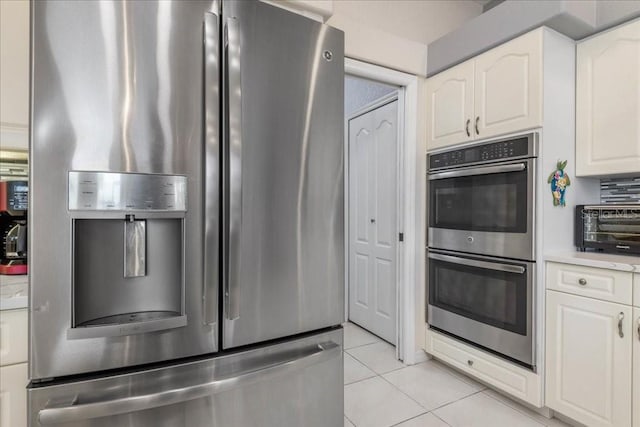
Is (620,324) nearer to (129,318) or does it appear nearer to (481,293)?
(481,293)

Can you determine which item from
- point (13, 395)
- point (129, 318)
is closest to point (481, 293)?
point (129, 318)

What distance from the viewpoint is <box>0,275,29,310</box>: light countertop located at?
96 centimetres

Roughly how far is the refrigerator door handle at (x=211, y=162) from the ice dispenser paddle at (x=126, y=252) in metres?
0.07

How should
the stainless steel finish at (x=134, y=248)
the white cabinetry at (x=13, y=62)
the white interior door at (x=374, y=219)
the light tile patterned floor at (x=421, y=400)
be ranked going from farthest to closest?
the white interior door at (x=374, y=219) < the light tile patterned floor at (x=421, y=400) < the white cabinetry at (x=13, y=62) < the stainless steel finish at (x=134, y=248)

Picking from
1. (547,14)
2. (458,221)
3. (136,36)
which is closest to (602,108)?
(547,14)

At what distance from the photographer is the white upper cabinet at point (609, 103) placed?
167 cm

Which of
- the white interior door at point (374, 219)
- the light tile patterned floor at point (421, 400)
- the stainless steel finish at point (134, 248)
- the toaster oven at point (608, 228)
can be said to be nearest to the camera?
the stainless steel finish at point (134, 248)

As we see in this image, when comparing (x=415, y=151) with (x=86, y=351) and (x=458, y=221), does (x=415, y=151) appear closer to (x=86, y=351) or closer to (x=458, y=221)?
(x=458, y=221)

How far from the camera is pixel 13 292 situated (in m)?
1.04

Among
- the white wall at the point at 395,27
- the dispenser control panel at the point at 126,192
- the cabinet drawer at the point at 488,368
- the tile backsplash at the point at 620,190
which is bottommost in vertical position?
the cabinet drawer at the point at 488,368

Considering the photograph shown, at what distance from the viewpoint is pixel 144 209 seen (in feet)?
2.82

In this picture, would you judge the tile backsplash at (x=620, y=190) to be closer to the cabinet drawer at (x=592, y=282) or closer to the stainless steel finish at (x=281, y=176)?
the cabinet drawer at (x=592, y=282)

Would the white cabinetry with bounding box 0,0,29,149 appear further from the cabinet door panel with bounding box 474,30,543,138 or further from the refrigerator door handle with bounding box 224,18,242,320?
the cabinet door panel with bounding box 474,30,543,138

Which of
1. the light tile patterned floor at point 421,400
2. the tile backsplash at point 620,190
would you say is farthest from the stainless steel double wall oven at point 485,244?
the tile backsplash at point 620,190
